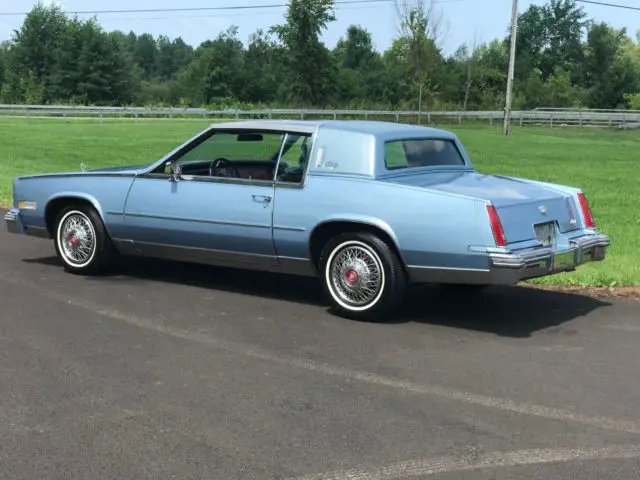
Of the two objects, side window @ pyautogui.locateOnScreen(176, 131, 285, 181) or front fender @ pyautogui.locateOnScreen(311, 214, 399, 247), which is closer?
front fender @ pyautogui.locateOnScreen(311, 214, 399, 247)

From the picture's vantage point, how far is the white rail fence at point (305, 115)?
4612 cm

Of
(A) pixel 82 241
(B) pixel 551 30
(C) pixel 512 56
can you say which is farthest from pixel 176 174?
(B) pixel 551 30

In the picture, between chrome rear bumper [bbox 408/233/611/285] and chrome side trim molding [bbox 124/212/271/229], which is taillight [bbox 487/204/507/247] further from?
chrome side trim molding [bbox 124/212/271/229]

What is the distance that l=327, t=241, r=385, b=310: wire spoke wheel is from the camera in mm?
6164

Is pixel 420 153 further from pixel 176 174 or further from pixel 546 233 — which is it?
pixel 176 174

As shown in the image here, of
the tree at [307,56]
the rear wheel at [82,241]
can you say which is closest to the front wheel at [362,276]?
the rear wheel at [82,241]

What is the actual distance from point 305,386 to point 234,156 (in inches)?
135

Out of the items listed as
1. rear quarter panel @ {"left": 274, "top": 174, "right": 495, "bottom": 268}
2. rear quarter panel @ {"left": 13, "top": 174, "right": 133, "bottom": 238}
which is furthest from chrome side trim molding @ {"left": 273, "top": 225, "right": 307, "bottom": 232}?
rear quarter panel @ {"left": 13, "top": 174, "right": 133, "bottom": 238}

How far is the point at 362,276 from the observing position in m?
6.24

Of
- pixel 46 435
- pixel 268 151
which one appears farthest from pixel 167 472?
pixel 268 151

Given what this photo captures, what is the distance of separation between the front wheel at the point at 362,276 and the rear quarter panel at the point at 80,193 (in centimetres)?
217

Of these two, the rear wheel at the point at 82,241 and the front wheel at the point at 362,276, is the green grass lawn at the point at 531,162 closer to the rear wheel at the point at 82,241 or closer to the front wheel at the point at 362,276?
the front wheel at the point at 362,276

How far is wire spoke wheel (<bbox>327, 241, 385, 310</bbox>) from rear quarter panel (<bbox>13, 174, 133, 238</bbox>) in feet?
7.35

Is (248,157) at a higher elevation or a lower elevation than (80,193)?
higher
